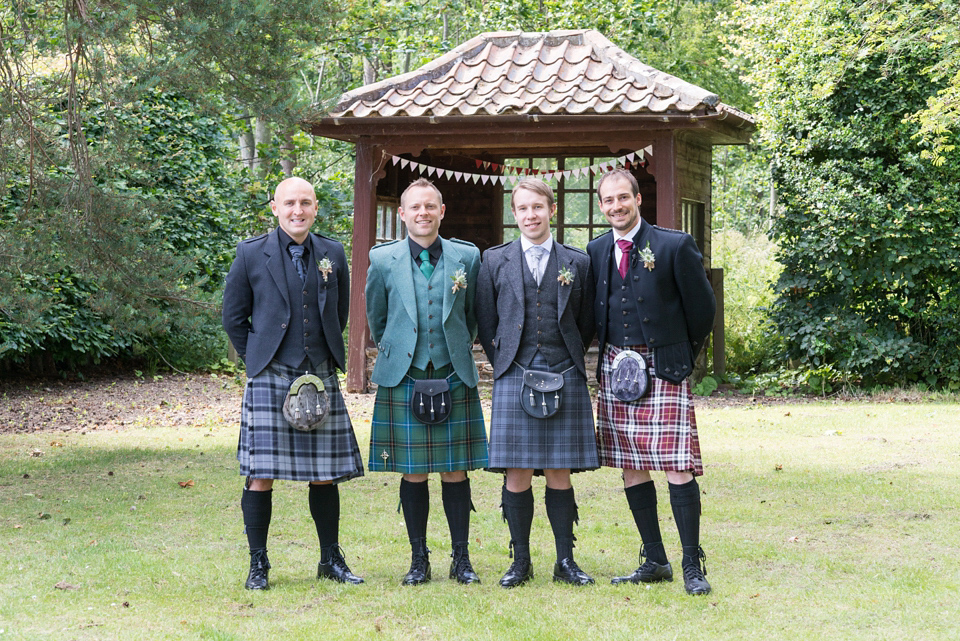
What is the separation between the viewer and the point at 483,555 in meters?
4.95

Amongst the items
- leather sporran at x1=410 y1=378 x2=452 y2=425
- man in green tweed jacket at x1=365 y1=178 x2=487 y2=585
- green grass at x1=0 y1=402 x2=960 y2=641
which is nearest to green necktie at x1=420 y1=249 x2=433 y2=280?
man in green tweed jacket at x1=365 y1=178 x2=487 y2=585

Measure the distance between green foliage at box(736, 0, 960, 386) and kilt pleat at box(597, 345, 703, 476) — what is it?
7.04 meters

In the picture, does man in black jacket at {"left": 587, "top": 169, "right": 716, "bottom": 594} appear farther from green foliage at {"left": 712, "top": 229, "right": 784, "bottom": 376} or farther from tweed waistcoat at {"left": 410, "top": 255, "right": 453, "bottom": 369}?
green foliage at {"left": 712, "top": 229, "right": 784, "bottom": 376}

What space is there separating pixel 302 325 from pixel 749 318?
993 cm

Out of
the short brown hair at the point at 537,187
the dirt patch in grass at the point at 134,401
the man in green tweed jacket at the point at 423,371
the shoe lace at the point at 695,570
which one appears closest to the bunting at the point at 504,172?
the dirt patch in grass at the point at 134,401

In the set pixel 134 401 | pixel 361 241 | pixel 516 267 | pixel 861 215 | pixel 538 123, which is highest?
pixel 538 123

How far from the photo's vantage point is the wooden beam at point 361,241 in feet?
35.4

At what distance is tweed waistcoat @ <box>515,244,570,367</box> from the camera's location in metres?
4.30

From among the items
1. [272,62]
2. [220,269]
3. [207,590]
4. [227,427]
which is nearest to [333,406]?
[207,590]

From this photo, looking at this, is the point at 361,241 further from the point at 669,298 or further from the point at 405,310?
the point at 669,298

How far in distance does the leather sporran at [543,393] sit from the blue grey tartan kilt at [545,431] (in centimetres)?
4

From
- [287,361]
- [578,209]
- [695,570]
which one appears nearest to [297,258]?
[287,361]

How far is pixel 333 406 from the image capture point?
175 inches

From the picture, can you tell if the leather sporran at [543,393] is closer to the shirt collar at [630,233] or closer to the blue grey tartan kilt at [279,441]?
the shirt collar at [630,233]
